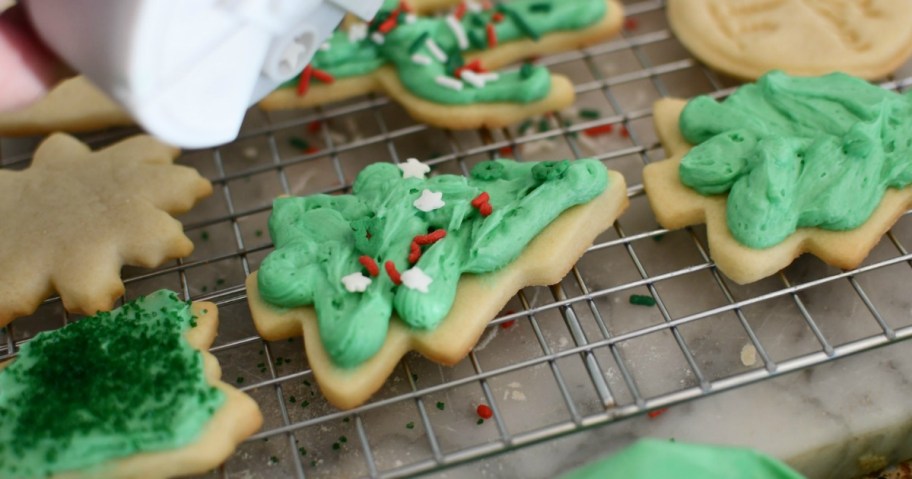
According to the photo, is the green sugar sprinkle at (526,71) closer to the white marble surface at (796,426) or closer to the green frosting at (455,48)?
the green frosting at (455,48)

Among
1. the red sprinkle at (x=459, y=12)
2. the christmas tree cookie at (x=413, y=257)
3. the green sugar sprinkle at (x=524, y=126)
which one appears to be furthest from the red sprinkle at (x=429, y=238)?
the red sprinkle at (x=459, y=12)

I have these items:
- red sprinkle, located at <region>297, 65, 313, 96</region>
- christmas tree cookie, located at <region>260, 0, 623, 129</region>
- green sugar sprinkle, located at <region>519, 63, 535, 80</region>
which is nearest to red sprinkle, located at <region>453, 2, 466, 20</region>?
christmas tree cookie, located at <region>260, 0, 623, 129</region>

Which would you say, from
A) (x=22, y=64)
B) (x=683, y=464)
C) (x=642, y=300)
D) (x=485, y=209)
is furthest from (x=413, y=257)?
(x=22, y=64)

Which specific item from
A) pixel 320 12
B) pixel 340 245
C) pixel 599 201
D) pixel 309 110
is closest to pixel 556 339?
pixel 599 201

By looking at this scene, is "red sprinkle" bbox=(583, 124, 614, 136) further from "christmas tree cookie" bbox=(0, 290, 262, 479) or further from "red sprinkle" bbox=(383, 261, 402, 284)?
"christmas tree cookie" bbox=(0, 290, 262, 479)

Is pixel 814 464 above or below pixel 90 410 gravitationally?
below

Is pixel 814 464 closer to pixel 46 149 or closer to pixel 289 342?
pixel 289 342

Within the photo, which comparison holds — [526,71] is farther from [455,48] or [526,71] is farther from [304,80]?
[304,80]
